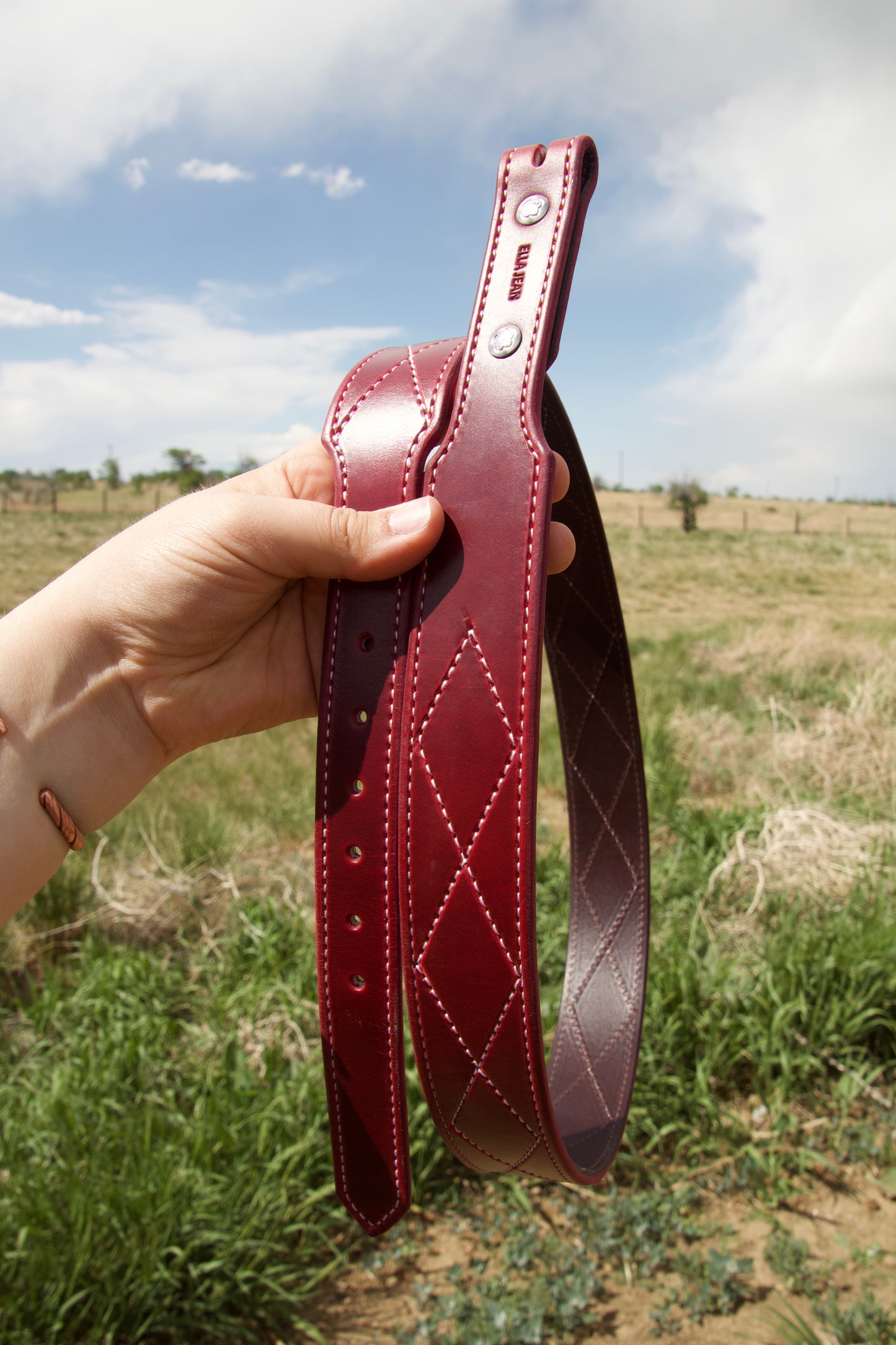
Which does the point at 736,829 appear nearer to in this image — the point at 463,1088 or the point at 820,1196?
the point at 820,1196

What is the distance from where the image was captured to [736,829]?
446 centimetres

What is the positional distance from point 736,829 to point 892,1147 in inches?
70.5

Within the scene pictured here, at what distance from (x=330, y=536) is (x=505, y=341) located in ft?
1.44

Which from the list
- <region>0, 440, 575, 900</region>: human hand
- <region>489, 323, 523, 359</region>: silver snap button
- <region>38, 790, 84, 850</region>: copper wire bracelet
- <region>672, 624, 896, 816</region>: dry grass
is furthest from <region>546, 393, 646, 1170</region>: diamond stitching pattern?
<region>672, 624, 896, 816</region>: dry grass

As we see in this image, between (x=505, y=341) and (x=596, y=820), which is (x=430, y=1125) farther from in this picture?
(x=505, y=341)

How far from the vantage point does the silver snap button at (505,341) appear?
1357 millimetres

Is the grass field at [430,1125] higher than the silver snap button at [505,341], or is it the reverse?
the silver snap button at [505,341]

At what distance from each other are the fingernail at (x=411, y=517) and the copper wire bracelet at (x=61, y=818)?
0.93m

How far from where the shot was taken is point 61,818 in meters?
1.70

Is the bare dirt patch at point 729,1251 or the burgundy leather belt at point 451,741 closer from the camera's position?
the burgundy leather belt at point 451,741

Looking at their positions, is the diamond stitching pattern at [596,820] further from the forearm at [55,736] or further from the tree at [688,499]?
the tree at [688,499]

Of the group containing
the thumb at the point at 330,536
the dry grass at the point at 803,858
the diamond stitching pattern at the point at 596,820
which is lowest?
the dry grass at the point at 803,858

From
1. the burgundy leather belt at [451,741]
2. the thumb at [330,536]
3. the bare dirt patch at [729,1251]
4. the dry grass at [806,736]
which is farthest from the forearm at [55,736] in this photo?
the dry grass at [806,736]

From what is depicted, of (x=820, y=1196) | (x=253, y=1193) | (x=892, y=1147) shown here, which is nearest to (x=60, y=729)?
(x=253, y=1193)
